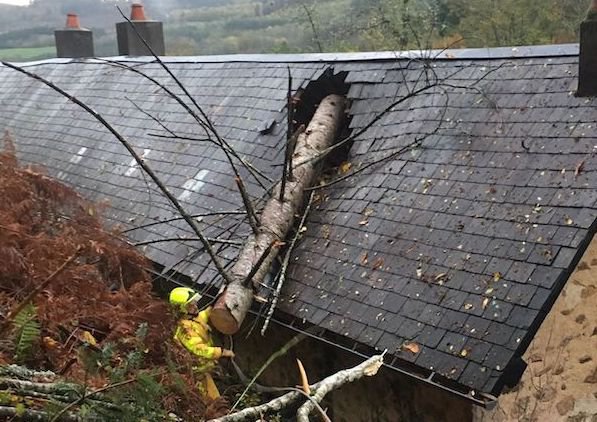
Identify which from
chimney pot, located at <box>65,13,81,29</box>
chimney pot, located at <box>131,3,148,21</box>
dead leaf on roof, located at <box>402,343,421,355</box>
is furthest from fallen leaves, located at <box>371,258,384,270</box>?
chimney pot, located at <box>65,13,81,29</box>

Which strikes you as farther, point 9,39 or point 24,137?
point 9,39

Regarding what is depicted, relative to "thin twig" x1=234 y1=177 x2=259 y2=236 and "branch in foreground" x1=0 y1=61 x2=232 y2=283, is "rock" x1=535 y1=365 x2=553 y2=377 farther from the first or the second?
"thin twig" x1=234 y1=177 x2=259 y2=236

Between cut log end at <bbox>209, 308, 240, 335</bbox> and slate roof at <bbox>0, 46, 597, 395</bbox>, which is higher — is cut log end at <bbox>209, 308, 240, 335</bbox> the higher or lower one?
the lower one

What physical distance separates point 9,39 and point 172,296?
40.6 meters

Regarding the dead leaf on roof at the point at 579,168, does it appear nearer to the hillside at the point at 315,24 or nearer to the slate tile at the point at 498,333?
the slate tile at the point at 498,333

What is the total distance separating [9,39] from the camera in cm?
4031

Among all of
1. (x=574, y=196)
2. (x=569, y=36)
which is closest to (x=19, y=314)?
(x=574, y=196)

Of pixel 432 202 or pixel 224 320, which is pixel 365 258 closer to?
pixel 432 202

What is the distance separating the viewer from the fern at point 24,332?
381 centimetres

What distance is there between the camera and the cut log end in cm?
560

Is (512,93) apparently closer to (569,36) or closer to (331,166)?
(331,166)

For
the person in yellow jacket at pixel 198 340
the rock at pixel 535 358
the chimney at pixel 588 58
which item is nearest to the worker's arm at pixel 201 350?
the person in yellow jacket at pixel 198 340

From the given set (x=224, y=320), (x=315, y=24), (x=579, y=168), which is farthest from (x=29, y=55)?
(x=579, y=168)

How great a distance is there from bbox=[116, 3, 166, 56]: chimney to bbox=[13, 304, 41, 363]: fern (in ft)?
37.3
